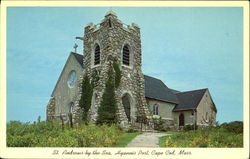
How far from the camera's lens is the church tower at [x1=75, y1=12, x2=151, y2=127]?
9680 mm

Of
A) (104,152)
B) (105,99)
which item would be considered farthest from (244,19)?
(105,99)

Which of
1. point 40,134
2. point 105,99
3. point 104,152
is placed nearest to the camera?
point 104,152

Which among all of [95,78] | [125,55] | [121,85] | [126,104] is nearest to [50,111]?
[95,78]

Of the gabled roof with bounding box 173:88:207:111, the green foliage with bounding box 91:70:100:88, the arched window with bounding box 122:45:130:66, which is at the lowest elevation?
the gabled roof with bounding box 173:88:207:111

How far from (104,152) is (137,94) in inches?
172

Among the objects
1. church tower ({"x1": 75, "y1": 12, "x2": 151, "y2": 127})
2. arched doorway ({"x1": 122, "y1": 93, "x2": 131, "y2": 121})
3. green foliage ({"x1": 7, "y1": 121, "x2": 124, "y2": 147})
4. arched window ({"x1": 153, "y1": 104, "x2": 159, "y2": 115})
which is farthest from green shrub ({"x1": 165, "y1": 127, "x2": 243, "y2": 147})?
arched window ({"x1": 153, "y1": 104, "x2": 159, "y2": 115})

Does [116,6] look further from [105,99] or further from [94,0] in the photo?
[105,99]

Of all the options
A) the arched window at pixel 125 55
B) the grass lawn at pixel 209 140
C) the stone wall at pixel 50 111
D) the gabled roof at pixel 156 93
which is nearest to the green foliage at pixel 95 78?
the arched window at pixel 125 55

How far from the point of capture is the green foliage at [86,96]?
33.0 ft

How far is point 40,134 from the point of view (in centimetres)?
693

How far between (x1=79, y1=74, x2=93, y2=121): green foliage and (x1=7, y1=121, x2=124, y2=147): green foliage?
8.97 feet

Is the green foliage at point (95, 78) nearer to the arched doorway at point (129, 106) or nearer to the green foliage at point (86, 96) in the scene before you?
the green foliage at point (86, 96)

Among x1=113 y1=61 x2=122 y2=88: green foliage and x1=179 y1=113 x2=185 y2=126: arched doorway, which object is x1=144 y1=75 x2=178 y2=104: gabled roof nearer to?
x1=179 y1=113 x2=185 y2=126: arched doorway

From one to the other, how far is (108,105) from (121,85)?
82 cm
